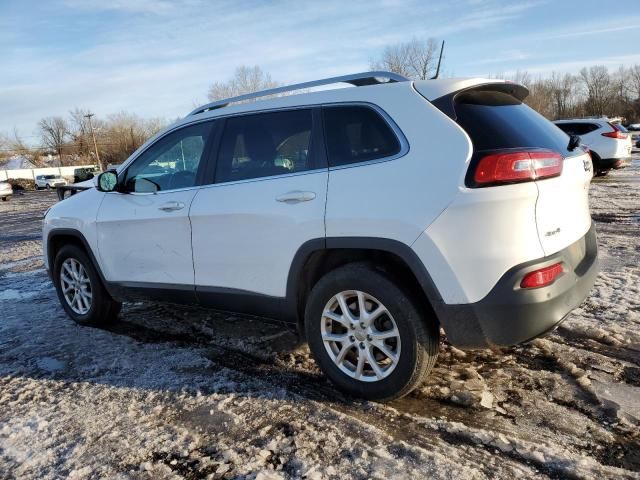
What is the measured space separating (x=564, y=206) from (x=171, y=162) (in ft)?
9.36

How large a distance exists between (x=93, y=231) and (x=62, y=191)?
228 cm

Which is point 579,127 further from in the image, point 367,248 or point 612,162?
point 367,248

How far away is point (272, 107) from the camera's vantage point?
11.5ft

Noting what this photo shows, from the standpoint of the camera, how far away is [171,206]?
3.81 meters

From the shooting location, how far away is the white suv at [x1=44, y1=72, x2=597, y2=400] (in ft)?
8.46

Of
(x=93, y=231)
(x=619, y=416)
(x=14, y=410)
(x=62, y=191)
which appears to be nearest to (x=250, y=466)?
(x=14, y=410)

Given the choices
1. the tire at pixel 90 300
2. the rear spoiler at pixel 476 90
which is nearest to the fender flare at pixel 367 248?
the rear spoiler at pixel 476 90

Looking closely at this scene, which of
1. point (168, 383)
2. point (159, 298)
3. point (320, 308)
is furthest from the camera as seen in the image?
point (159, 298)

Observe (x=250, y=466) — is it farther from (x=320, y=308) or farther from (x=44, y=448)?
(x=44, y=448)

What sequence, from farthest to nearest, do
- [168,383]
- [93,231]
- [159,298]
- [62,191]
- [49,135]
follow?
1. [49,135]
2. [62,191]
3. [93,231]
4. [159,298]
5. [168,383]

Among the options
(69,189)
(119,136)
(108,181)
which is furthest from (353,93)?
(119,136)

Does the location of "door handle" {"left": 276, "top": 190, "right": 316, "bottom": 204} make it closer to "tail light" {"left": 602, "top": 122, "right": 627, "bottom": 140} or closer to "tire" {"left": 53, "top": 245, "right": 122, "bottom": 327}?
"tire" {"left": 53, "top": 245, "right": 122, "bottom": 327}

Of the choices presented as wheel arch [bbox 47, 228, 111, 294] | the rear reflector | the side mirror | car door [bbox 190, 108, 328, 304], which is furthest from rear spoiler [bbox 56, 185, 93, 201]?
the rear reflector

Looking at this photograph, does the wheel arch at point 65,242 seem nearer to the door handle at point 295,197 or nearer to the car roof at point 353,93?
the car roof at point 353,93
